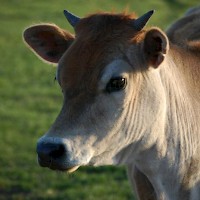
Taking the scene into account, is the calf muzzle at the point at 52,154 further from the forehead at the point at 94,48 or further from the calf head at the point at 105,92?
the forehead at the point at 94,48

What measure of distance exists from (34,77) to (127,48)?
529 inches

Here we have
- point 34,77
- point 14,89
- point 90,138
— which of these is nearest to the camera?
point 90,138

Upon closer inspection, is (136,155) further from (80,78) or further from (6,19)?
(6,19)

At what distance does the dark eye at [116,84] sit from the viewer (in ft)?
16.1

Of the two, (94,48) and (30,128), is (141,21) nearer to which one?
(94,48)

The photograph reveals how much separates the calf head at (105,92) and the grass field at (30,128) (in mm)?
985

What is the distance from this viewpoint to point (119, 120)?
16.4 feet

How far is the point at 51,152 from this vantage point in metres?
4.62

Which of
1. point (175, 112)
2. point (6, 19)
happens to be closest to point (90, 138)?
point (175, 112)

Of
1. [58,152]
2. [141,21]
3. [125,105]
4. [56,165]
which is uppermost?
[141,21]

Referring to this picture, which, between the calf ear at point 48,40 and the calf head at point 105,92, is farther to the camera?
the calf ear at point 48,40

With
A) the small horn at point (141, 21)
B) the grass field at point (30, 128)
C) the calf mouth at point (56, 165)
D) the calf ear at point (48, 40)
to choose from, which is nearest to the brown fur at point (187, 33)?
the grass field at point (30, 128)

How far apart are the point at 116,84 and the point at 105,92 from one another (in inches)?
4.0

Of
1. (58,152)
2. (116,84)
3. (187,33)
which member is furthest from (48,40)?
(187,33)
